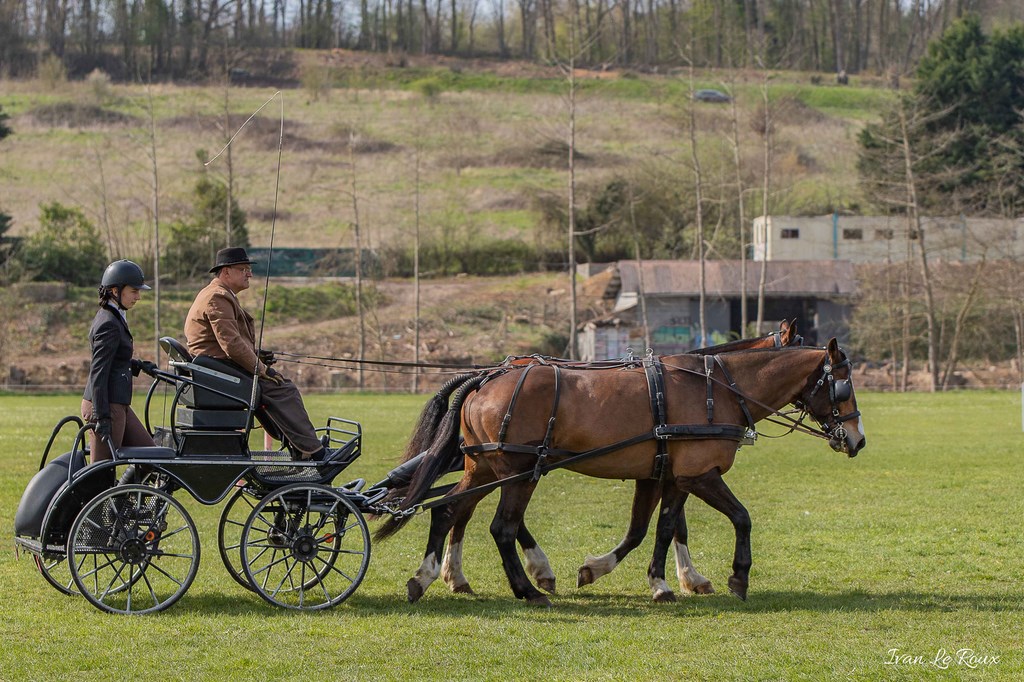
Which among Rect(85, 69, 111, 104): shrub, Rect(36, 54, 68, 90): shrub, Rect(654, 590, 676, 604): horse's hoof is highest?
Rect(36, 54, 68, 90): shrub

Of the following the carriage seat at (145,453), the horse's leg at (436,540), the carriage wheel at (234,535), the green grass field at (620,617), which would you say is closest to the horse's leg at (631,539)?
the green grass field at (620,617)

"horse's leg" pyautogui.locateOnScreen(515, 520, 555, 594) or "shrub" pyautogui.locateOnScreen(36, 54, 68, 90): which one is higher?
"shrub" pyautogui.locateOnScreen(36, 54, 68, 90)

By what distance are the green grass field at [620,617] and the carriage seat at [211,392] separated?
52.0 inches

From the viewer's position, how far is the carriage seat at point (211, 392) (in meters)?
8.42

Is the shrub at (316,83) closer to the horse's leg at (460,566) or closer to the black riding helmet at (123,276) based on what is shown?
the black riding helmet at (123,276)

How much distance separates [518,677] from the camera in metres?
6.73

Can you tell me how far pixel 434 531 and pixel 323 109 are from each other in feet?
269

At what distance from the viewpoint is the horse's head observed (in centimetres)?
948

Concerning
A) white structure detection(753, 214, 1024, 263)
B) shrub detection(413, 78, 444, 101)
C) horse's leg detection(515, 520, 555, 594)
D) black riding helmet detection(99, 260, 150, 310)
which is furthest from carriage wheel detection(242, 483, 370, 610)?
shrub detection(413, 78, 444, 101)

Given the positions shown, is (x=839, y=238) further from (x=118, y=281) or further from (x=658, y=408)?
(x=118, y=281)

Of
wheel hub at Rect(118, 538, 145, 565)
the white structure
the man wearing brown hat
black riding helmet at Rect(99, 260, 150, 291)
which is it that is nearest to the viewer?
wheel hub at Rect(118, 538, 145, 565)

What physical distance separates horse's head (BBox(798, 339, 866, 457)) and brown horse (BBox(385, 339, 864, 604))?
0.33 ft

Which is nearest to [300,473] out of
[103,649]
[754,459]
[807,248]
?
[103,649]

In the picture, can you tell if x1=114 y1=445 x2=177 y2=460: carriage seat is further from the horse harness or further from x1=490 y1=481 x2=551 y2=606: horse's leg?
x1=490 y1=481 x2=551 y2=606: horse's leg
